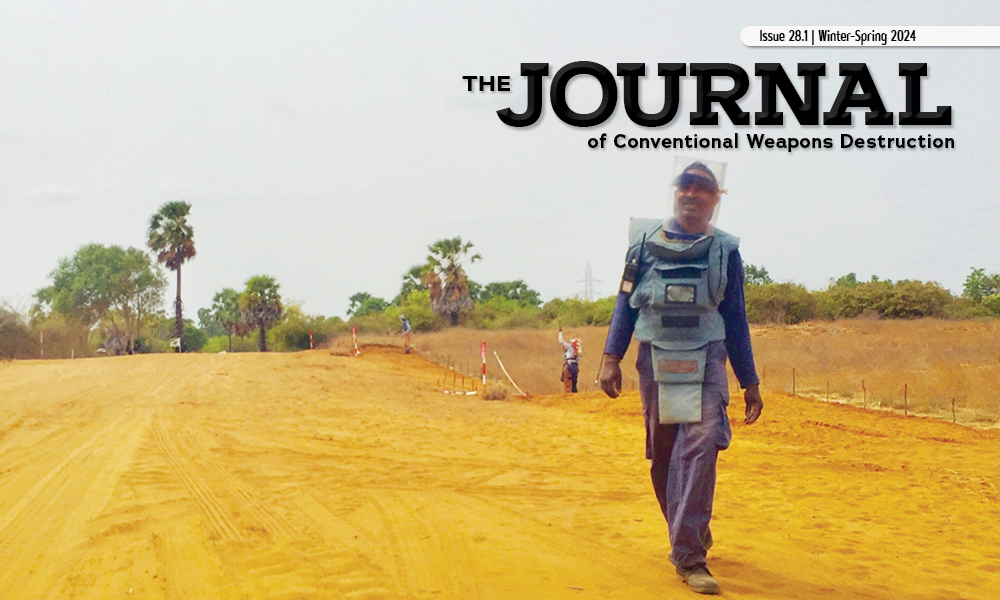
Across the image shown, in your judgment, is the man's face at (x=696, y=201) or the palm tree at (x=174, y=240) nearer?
the man's face at (x=696, y=201)

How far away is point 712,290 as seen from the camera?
4918 millimetres

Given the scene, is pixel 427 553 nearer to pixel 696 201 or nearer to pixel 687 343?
pixel 687 343

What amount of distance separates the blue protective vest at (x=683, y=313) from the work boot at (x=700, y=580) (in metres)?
0.83

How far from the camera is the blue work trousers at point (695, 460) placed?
15.6 ft

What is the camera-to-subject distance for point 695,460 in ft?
15.7

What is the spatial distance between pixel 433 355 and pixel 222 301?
57.2 metres

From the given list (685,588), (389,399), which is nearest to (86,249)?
(389,399)

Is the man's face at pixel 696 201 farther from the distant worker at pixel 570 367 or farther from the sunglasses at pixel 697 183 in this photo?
the distant worker at pixel 570 367

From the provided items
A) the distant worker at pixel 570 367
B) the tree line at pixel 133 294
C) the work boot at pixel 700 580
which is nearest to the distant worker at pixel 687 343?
the work boot at pixel 700 580

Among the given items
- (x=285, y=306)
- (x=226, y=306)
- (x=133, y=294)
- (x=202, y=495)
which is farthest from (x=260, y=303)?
(x=202, y=495)

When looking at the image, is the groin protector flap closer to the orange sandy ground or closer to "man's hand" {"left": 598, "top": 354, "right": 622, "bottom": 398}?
"man's hand" {"left": 598, "top": 354, "right": 622, "bottom": 398}

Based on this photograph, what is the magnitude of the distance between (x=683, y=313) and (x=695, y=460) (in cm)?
84

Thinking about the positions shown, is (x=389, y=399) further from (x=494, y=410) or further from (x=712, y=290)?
(x=712, y=290)

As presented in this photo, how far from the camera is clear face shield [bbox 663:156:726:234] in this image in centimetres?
509
